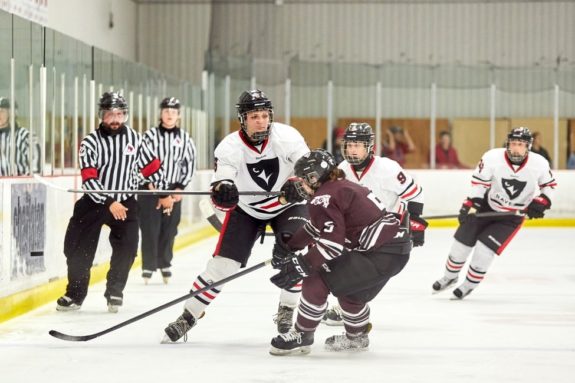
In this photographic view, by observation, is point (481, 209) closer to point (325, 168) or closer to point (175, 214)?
point (175, 214)

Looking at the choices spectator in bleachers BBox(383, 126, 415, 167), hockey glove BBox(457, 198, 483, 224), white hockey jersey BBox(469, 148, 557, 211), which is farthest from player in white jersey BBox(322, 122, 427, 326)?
spectator in bleachers BBox(383, 126, 415, 167)

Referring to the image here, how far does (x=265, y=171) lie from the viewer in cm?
513

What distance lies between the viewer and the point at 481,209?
7.21 m

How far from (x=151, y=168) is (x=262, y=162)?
2.84 meters

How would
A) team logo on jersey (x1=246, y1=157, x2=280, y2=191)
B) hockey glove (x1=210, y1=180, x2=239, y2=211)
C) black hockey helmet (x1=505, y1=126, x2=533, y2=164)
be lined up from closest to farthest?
1. hockey glove (x1=210, y1=180, x2=239, y2=211)
2. team logo on jersey (x1=246, y1=157, x2=280, y2=191)
3. black hockey helmet (x1=505, y1=126, x2=533, y2=164)

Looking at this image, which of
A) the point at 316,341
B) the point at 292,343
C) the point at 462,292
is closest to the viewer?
the point at 292,343

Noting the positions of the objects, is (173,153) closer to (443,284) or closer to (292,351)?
(443,284)

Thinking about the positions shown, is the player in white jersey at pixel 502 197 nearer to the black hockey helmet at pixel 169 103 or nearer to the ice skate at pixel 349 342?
the black hockey helmet at pixel 169 103

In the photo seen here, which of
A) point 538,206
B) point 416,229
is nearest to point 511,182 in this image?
point 538,206

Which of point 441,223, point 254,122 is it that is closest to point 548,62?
point 441,223

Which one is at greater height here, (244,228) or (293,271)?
(244,228)

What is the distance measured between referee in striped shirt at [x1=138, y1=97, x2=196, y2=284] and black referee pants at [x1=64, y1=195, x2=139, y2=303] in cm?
144

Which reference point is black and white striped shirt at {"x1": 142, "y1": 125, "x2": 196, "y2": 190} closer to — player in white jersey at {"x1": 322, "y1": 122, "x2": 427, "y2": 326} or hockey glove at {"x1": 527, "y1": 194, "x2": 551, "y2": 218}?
hockey glove at {"x1": 527, "y1": 194, "x2": 551, "y2": 218}

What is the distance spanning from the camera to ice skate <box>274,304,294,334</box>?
5.11 meters
